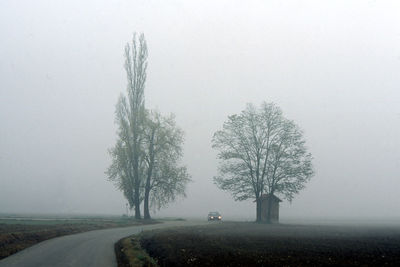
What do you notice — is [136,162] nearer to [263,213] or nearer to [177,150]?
[177,150]

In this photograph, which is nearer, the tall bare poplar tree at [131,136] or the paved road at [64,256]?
the paved road at [64,256]

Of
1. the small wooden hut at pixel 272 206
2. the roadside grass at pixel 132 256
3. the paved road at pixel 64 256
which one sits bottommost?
the paved road at pixel 64 256

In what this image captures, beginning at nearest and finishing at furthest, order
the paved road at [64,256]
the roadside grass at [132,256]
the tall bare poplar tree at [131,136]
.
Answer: the roadside grass at [132,256]
the paved road at [64,256]
the tall bare poplar tree at [131,136]

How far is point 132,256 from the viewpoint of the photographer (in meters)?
19.7

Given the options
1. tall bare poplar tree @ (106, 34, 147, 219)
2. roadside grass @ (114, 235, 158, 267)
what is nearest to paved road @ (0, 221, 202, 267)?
roadside grass @ (114, 235, 158, 267)

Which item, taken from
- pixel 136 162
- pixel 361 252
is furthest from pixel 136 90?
pixel 361 252

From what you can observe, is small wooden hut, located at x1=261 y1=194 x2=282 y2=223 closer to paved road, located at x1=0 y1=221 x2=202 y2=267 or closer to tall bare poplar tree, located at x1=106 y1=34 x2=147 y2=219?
tall bare poplar tree, located at x1=106 y1=34 x2=147 y2=219

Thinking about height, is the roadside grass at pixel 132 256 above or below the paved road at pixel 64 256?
above

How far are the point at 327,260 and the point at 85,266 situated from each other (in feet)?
31.0

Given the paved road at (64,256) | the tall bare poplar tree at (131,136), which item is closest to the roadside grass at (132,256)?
the paved road at (64,256)

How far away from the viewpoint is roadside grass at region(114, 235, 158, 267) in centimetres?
1723

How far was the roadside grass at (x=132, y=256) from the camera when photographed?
17.2 metres

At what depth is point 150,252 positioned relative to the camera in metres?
20.9

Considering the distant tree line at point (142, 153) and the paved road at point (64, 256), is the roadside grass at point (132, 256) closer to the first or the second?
the paved road at point (64, 256)
